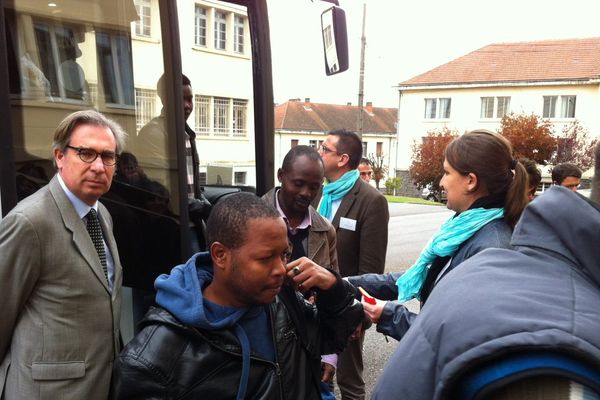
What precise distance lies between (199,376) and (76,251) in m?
0.88

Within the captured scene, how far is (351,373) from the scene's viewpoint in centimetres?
403

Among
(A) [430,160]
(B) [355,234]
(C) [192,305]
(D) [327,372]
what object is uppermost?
(C) [192,305]

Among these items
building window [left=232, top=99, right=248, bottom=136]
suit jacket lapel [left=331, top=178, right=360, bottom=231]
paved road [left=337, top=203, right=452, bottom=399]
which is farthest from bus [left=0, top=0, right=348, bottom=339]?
paved road [left=337, top=203, right=452, bottom=399]

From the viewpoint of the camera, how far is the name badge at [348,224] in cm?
402

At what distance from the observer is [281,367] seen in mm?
1792

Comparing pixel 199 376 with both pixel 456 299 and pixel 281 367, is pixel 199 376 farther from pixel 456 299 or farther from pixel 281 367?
pixel 456 299

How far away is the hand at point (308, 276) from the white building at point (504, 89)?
1595 inches

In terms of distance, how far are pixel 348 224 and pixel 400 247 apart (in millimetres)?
8780

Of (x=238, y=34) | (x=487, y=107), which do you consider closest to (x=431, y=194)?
(x=487, y=107)

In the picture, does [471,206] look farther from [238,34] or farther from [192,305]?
[238,34]

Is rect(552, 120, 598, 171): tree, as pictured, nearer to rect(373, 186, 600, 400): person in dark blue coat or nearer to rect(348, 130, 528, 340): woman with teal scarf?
rect(348, 130, 528, 340): woman with teal scarf

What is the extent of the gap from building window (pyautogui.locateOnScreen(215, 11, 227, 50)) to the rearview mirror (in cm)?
69

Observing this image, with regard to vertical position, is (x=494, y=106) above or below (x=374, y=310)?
above

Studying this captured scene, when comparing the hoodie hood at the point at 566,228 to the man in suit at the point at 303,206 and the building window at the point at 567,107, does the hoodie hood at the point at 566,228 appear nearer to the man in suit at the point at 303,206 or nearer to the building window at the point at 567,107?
the man in suit at the point at 303,206
